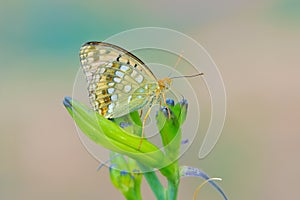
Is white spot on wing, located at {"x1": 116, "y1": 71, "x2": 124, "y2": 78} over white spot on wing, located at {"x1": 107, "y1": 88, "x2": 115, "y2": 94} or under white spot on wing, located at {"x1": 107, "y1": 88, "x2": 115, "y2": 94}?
over

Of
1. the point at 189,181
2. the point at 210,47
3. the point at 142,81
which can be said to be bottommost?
the point at 189,181

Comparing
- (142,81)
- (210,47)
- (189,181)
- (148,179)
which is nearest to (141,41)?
(142,81)

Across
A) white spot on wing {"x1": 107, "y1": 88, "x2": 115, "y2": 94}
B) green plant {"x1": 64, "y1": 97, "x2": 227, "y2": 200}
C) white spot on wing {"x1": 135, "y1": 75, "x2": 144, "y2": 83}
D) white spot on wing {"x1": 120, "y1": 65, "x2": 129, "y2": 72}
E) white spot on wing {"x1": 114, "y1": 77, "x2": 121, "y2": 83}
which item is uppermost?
white spot on wing {"x1": 120, "y1": 65, "x2": 129, "y2": 72}

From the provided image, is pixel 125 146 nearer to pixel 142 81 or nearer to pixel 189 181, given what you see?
pixel 142 81

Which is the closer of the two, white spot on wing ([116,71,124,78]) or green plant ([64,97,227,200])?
green plant ([64,97,227,200])

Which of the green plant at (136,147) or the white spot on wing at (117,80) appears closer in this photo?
the green plant at (136,147)

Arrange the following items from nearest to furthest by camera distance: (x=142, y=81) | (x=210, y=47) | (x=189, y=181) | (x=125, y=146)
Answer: (x=125, y=146), (x=142, y=81), (x=189, y=181), (x=210, y=47)

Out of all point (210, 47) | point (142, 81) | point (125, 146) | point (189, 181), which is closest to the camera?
point (125, 146)

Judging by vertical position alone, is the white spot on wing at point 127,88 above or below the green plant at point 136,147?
above
